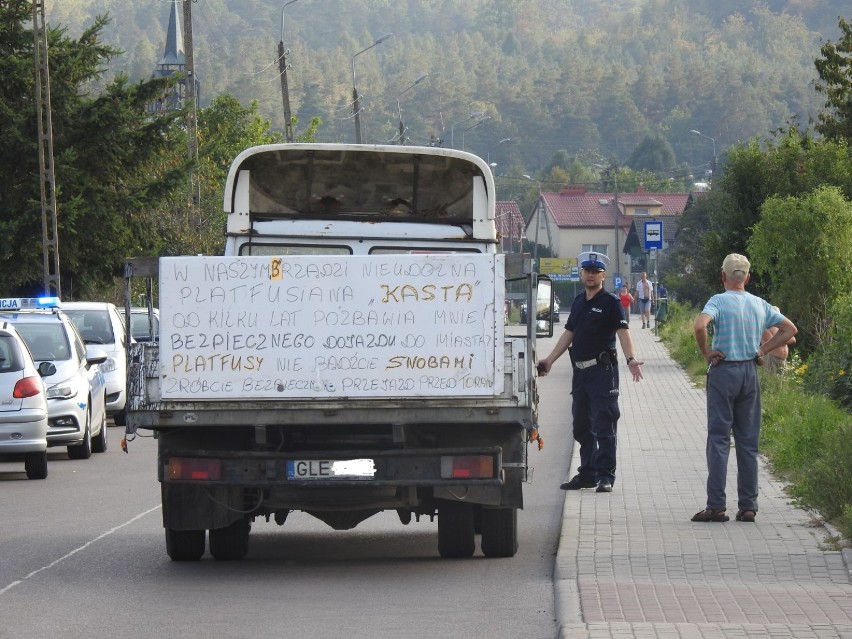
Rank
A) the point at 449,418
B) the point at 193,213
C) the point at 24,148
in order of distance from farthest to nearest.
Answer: the point at 193,213
the point at 24,148
the point at 449,418

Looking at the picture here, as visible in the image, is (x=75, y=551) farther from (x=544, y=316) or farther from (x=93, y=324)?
(x=93, y=324)

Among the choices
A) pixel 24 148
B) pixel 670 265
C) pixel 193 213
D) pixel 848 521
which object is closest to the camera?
pixel 848 521

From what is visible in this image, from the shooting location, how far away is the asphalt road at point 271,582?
802 cm

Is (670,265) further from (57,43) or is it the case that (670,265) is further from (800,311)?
(800,311)

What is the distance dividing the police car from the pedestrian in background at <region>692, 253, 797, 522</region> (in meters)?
8.66

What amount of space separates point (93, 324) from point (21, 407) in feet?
25.0

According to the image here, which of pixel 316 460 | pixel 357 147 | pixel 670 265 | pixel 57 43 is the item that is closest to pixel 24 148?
pixel 57 43

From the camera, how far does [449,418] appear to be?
9062mm

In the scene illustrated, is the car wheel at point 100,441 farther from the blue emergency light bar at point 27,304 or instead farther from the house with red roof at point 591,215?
the house with red roof at point 591,215

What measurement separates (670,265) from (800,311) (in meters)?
77.2

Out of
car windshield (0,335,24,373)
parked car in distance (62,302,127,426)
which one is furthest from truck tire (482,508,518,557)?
A: parked car in distance (62,302,127,426)

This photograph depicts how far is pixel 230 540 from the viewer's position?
10164 mm

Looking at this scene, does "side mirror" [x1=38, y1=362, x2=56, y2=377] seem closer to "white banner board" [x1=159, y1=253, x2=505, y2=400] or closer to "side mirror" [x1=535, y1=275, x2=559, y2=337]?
"side mirror" [x1=535, y1=275, x2=559, y2=337]

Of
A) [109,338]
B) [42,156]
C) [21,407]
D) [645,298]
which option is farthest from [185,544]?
[645,298]
